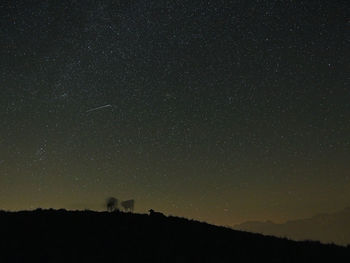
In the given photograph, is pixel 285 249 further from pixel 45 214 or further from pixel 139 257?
pixel 45 214

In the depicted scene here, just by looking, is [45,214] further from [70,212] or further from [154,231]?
[154,231]

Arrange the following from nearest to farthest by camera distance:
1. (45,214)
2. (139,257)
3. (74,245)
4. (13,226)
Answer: (139,257) < (74,245) < (13,226) < (45,214)

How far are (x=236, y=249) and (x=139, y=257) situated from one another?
5489mm

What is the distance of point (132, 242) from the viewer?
754 inches

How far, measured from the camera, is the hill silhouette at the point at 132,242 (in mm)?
17250

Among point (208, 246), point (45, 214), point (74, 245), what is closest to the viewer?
point (74, 245)

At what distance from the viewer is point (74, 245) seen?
60.0 feet

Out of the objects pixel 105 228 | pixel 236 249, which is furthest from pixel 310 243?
pixel 105 228

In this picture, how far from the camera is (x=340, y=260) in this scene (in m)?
17.6

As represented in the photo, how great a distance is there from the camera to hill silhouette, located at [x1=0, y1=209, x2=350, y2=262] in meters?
17.2

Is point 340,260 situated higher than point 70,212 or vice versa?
point 70,212

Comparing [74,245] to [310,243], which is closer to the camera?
[74,245]

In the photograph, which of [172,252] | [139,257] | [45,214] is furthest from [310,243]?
[45,214]

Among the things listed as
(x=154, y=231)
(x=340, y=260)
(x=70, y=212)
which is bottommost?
(x=340, y=260)
